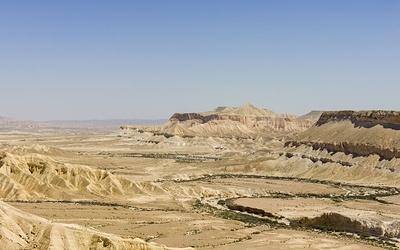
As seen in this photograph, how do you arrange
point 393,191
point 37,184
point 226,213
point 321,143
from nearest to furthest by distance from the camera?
point 226,213 < point 37,184 < point 393,191 < point 321,143

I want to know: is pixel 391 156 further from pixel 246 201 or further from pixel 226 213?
pixel 226 213

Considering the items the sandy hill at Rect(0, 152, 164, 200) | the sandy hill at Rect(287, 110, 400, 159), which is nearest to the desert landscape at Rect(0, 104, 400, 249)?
the sandy hill at Rect(0, 152, 164, 200)

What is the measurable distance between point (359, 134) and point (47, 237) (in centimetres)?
9422

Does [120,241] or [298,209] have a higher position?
[120,241]

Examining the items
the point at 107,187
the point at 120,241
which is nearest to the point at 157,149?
the point at 107,187

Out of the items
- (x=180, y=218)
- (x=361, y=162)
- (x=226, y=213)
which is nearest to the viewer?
(x=180, y=218)

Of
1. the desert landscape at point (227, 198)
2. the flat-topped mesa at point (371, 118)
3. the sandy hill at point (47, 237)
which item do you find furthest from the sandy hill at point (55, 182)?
the flat-topped mesa at point (371, 118)

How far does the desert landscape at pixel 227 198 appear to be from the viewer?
38.8 m

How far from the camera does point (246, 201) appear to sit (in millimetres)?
65438

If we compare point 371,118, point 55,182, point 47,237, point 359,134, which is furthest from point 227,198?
point 371,118

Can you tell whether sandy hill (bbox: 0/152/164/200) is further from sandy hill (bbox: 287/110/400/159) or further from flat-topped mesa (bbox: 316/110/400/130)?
flat-topped mesa (bbox: 316/110/400/130)

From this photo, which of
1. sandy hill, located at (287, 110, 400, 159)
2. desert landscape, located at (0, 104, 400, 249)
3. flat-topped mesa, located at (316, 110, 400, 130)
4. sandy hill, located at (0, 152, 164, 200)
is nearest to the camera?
desert landscape, located at (0, 104, 400, 249)

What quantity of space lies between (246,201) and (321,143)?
5388 cm

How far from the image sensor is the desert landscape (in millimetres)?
38844
